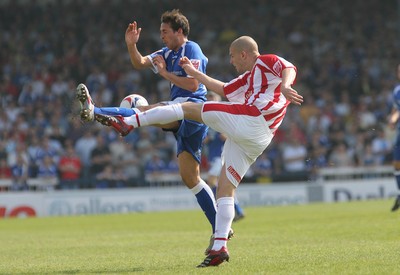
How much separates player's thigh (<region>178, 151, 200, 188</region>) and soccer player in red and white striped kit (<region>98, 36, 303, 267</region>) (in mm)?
1197

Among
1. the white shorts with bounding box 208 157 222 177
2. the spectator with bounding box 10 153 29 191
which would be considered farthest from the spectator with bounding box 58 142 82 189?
the white shorts with bounding box 208 157 222 177

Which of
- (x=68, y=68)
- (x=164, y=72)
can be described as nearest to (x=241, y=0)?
(x=68, y=68)

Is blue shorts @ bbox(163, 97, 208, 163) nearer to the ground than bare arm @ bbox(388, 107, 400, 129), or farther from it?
nearer to the ground

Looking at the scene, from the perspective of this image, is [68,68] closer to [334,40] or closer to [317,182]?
[317,182]

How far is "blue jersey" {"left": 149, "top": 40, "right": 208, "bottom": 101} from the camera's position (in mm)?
9516

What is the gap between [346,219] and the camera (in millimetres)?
15672

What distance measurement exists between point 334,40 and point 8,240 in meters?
19.3

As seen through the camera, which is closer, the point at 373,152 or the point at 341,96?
the point at 373,152

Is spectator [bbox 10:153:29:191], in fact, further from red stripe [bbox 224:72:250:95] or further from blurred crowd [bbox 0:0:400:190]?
red stripe [bbox 224:72:250:95]

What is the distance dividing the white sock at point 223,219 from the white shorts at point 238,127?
0.73 feet

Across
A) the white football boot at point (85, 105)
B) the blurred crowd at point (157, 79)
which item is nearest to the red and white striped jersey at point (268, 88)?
the white football boot at point (85, 105)

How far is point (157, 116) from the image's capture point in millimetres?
8328

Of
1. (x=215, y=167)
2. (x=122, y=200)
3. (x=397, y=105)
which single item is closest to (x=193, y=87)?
(x=397, y=105)

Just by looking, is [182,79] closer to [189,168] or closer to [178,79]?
[178,79]
